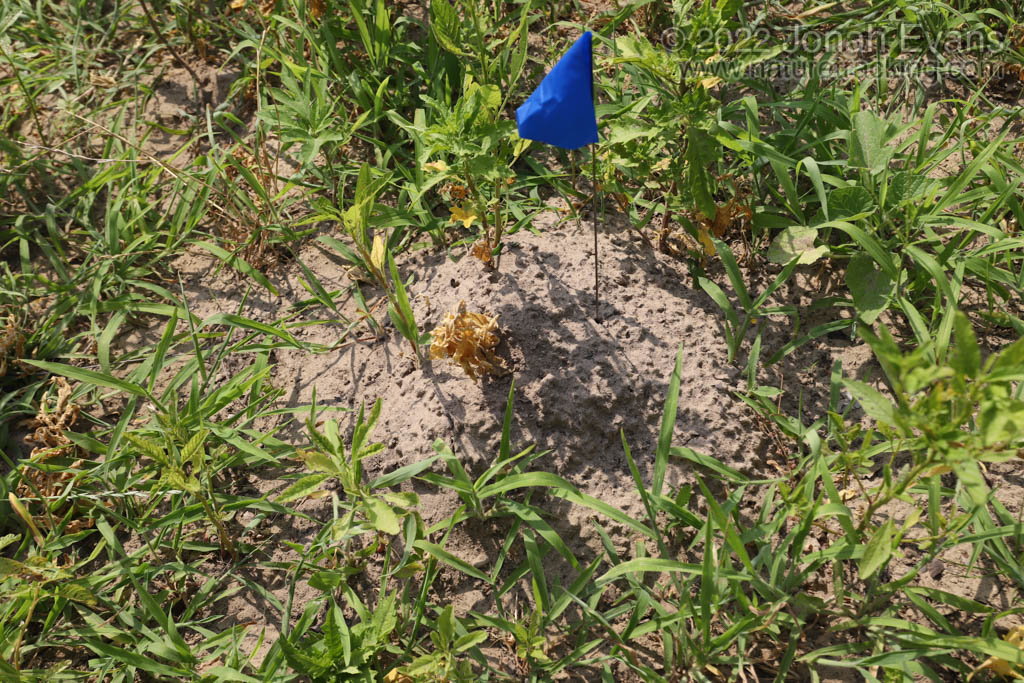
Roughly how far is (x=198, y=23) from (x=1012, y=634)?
3.67 m

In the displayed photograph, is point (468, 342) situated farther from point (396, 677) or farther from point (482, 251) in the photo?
point (396, 677)

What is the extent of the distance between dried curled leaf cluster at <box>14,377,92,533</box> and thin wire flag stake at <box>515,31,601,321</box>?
173 centimetres

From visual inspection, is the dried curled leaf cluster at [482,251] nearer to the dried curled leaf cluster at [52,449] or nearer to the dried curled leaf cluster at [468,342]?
the dried curled leaf cluster at [468,342]

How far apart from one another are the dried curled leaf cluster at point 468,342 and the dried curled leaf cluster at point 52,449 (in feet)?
4.00

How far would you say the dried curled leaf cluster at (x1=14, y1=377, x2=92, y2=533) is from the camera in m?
2.32

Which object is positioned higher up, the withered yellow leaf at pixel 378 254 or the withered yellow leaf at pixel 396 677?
the withered yellow leaf at pixel 378 254

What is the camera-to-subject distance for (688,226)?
2410 mm

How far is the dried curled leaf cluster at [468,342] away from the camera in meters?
2.09

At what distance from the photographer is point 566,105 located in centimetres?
183

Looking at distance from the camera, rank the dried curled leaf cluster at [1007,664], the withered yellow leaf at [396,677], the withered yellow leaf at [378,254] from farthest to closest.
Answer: the withered yellow leaf at [378,254]
the withered yellow leaf at [396,677]
the dried curled leaf cluster at [1007,664]

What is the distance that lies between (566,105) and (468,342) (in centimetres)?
67

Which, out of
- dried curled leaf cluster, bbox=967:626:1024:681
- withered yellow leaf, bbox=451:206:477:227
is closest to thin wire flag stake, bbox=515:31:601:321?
withered yellow leaf, bbox=451:206:477:227

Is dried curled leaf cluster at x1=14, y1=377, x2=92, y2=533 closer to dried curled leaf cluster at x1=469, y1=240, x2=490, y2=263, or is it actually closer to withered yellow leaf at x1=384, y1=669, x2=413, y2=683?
withered yellow leaf at x1=384, y1=669, x2=413, y2=683

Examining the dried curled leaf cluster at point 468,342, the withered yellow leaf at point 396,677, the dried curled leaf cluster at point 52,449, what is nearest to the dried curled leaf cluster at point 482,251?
the dried curled leaf cluster at point 468,342
